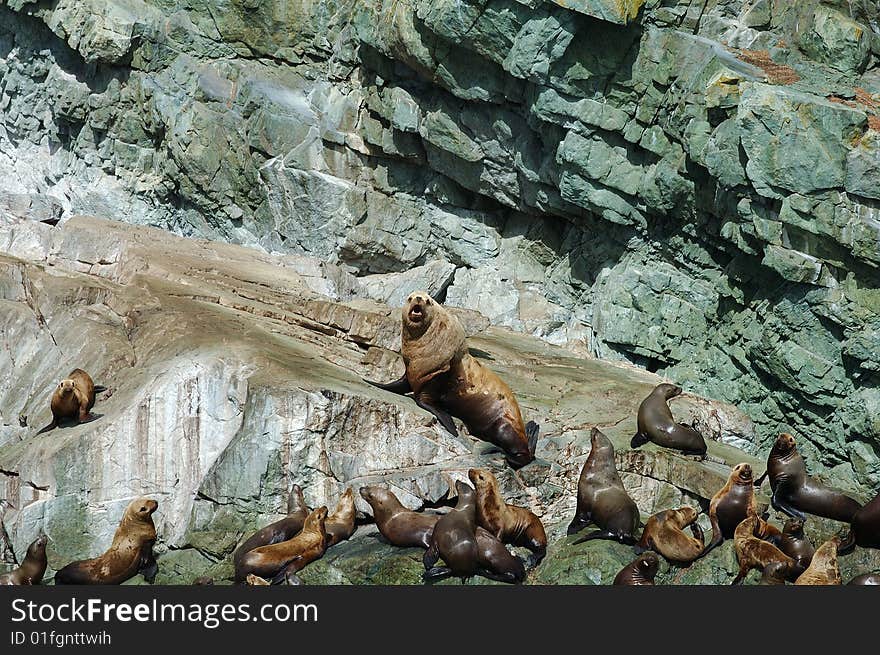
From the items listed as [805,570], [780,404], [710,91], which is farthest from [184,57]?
[805,570]

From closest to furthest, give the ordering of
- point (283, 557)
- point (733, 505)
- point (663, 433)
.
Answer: point (283, 557) → point (733, 505) → point (663, 433)

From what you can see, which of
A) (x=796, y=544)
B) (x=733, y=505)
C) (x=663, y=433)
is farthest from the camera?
(x=663, y=433)

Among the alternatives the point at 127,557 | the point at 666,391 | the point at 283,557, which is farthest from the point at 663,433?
the point at 127,557

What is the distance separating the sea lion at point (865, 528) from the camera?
957cm

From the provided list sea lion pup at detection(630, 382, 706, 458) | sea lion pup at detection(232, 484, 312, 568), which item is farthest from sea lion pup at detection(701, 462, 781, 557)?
sea lion pup at detection(232, 484, 312, 568)

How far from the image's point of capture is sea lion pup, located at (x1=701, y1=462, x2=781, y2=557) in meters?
9.82

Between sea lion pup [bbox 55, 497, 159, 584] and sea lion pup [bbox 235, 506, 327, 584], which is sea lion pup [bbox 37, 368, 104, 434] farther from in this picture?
sea lion pup [bbox 235, 506, 327, 584]

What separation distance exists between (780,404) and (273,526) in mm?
13382

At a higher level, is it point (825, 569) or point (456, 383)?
point (825, 569)

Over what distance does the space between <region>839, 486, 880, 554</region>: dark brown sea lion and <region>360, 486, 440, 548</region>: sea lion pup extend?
10.9ft

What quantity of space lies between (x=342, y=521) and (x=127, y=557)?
1796 mm

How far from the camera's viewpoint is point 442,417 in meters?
11.3

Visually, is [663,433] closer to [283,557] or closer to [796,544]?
[796,544]

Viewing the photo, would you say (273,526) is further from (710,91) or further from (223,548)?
(710,91)
